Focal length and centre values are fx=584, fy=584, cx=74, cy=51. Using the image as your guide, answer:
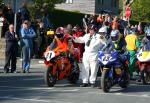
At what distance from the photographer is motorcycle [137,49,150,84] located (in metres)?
18.7

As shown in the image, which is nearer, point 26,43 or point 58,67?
point 58,67

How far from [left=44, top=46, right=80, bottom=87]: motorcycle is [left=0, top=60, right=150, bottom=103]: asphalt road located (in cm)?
27

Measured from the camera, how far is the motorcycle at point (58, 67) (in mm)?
16823

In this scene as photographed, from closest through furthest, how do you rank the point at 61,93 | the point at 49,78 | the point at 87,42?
the point at 61,93, the point at 49,78, the point at 87,42

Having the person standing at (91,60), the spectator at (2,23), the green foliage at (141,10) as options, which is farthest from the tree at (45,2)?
the green foliage at (141,10)

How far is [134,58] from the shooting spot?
19625 millimetres

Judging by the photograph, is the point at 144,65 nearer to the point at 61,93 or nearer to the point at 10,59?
the point at 61,93

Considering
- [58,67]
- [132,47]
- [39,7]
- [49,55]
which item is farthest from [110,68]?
[39,7]

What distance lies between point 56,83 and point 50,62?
4.27 ft

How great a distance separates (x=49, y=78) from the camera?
16844 mm

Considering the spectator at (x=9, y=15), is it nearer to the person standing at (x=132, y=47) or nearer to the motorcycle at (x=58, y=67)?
the person standing at (x=132, y=47)

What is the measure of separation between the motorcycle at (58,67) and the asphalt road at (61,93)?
0.88 feet

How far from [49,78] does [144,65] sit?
11.6 ft

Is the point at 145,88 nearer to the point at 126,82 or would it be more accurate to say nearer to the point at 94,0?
the point at 126,82
